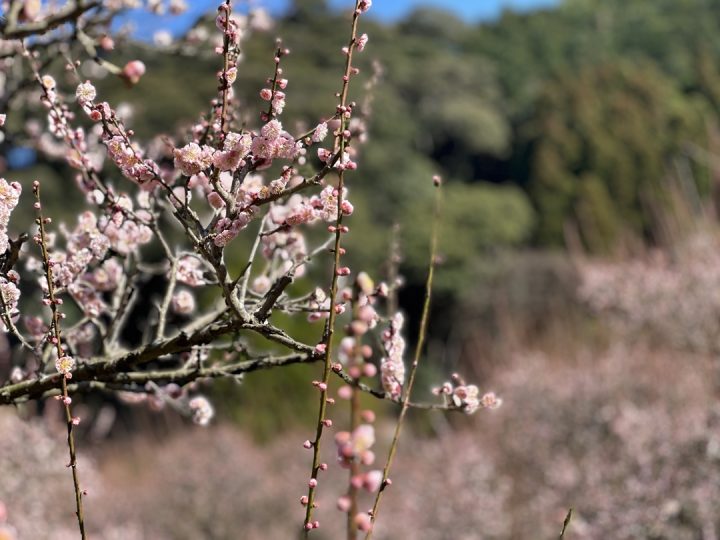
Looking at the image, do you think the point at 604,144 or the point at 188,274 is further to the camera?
the point at 604,144

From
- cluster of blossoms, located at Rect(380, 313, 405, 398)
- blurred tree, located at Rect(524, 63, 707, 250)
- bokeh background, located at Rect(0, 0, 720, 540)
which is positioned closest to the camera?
cluster of blossoms, located at Rect(380, 313, 405, 398)

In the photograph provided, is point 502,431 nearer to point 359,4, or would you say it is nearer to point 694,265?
point 694,265

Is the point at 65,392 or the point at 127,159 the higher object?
the point at 127,159

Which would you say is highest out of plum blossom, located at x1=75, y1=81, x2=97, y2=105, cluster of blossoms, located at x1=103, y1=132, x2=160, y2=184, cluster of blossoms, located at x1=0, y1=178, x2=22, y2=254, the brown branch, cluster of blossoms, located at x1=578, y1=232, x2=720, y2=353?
the brown branch

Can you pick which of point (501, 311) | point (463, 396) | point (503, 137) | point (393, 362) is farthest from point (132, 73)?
point (503, 137)

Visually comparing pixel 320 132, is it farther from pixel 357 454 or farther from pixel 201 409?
pixel 201 409

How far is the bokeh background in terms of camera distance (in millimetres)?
7070

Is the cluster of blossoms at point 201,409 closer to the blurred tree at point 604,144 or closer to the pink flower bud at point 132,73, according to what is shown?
the pink flower bud at point 132,73

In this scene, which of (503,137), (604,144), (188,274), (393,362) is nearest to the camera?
(393,362)

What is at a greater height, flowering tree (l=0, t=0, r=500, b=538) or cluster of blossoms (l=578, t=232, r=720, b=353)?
flowering tree (l=0, t=0, r=500, b=538)

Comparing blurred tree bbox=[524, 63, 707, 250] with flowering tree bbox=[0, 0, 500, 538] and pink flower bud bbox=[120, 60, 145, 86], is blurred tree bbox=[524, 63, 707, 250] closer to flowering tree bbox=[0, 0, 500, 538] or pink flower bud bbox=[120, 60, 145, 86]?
flowering tree bbox=[0, 0, 500, 538]

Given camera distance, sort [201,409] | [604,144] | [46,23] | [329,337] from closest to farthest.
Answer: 1. [46,23]
2. [329,337]
3. [201,409]
4. [604,144]

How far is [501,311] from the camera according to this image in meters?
18.9

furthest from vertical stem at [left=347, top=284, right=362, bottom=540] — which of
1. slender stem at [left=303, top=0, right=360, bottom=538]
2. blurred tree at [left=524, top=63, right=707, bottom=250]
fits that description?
blurred tree at [left=524, top=63, right=707, bottom=250]
